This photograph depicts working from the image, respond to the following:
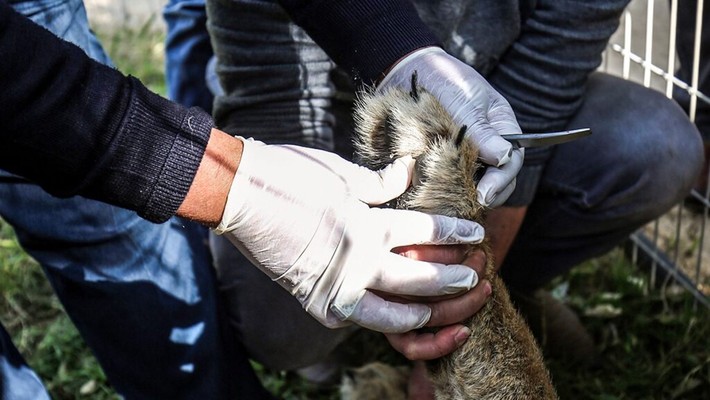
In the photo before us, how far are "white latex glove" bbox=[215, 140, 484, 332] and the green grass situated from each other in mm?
1036

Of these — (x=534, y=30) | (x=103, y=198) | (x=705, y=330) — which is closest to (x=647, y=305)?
(x=705, y=330)

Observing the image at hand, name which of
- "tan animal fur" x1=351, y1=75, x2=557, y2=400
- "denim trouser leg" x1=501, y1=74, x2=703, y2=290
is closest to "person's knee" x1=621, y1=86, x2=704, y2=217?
"denim trouser leg" x1=501, y1=74, x2=703, y2=290

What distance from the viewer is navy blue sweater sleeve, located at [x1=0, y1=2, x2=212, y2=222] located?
53.3 inches

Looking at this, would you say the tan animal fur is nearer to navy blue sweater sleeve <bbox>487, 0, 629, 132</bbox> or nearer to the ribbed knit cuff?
the ribbed knit cuff

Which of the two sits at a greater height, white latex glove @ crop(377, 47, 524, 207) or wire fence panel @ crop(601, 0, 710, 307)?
white latex glove @ crop(377, 47, 524, 207)

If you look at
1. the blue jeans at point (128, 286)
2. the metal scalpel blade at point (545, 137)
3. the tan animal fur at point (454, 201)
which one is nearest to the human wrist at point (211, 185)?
the tan animal fur at point (454, 201)

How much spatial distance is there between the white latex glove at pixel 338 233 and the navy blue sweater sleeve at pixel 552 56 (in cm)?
65

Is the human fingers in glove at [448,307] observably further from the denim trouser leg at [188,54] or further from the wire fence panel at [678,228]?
the denim trouser leg at [188,54]

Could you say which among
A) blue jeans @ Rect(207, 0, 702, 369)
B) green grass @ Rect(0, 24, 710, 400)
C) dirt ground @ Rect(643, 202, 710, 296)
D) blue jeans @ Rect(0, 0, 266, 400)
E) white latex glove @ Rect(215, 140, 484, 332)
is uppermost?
white latex glove @ Rect(215, 140, 484, 332)

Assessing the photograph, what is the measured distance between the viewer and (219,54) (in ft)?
7.14

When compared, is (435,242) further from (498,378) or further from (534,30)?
(534,30)

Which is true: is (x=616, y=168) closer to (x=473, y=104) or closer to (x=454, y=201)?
(x=473, y=104)

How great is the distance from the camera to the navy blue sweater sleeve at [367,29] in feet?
5.96

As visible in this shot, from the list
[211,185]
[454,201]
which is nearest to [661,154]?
[454,201]
